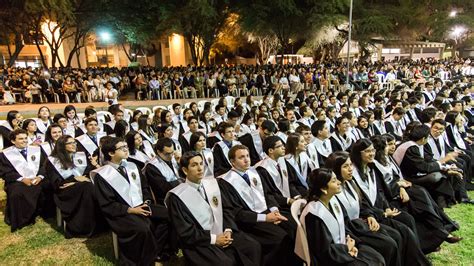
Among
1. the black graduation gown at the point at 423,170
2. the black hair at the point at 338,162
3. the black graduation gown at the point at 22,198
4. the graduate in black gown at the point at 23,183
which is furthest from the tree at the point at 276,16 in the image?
the black hair at the point at 338,162

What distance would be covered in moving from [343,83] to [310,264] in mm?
17040

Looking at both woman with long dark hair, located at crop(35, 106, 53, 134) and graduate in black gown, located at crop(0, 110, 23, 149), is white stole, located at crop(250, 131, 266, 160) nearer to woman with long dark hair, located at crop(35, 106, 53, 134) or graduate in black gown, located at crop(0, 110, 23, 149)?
woman with long dark hair, located at crop(35, 106, 53, 134)

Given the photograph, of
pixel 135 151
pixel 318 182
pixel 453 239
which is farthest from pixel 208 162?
pixel 453 239

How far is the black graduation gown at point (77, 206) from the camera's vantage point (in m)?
4.90

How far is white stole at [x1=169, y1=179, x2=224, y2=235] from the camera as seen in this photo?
3639 mm

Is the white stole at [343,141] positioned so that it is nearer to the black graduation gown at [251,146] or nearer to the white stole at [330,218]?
the black graduation gown at [251,146]

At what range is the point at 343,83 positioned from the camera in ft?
62.7

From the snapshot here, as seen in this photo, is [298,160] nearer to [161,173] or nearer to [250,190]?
[250,190]

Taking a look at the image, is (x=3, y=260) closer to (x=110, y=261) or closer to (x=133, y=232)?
(x=110, y=261)

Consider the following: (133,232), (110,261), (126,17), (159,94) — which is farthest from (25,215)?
(126,17)

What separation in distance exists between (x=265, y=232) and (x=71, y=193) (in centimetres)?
270

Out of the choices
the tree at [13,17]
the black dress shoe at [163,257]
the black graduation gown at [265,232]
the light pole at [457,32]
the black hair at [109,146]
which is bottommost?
the black dress shoe at [163,257]

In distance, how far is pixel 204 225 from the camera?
3656mm

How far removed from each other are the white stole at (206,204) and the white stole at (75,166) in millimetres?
2249
